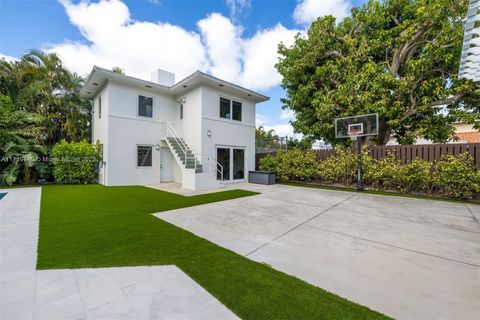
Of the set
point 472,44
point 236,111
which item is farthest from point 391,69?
point 236,111

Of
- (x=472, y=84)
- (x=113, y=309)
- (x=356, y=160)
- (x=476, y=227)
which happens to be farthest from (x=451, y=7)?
(x=113, y=309)

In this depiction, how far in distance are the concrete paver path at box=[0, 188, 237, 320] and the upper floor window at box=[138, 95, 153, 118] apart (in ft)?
29.1

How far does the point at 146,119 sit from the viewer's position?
1062 cm

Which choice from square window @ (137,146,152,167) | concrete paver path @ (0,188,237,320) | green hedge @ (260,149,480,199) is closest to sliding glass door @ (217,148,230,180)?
green hedge @ (260,149,480,199)

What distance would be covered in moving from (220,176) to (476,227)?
29.1ft

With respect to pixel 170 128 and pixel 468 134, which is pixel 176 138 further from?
pixel 468 134

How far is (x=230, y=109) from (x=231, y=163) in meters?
3.01

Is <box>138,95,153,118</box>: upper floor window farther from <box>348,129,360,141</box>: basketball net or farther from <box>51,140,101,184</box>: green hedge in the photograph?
<box>348,129,360,141</box>: basketball net

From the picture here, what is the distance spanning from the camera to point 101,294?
1990 millimetres

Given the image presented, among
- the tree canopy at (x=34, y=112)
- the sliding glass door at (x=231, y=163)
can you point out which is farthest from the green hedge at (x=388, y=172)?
the tree canopy at (x=34, y=112)

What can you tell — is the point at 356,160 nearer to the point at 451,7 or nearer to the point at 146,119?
the point at 451,7

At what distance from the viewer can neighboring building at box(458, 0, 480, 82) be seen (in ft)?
11.6

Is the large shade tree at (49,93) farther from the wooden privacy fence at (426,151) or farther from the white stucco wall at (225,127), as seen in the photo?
the wooden privacy fence at (426,151)

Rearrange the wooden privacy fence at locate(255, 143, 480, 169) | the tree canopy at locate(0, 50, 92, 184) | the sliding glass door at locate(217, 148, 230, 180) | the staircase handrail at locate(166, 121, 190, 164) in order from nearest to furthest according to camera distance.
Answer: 1. the wooden privacy fence at locate(255, 143, 480, 169)
2. the tree canopy at locate(0, 50, 92, 184)
3. the staircase handrail at locate(166, 121, 190, 164)
4. the sliding glass door at locate(217, 148, 230, 180)
